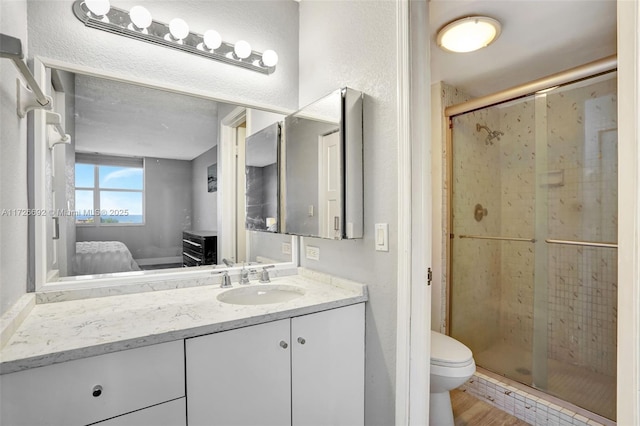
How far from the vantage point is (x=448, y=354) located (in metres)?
1.67

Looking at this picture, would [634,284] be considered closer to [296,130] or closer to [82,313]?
[296,130]

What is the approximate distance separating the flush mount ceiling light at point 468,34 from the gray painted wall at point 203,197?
1501mm

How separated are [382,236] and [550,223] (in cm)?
182

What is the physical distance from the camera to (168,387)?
981 mm

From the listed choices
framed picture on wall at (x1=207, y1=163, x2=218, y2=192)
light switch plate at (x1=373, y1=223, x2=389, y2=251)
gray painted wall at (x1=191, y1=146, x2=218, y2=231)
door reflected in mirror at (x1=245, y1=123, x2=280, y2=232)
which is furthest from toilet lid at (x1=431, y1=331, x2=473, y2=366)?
framed picture on wall at (x1=207, y1=163, x2=218, y2=192)

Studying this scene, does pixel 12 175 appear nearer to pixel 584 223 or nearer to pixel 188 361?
pixel 188 361

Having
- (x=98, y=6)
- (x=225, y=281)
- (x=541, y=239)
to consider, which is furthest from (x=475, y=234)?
(x=98, y=6)

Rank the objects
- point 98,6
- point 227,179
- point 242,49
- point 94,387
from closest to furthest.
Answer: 1. point 94,387
2. point 98,6
3. point 242,49
4. point 227,179

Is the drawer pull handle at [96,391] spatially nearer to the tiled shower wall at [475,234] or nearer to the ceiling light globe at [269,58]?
the ceiling light globe at [269,58]

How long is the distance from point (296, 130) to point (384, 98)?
0.54 metres

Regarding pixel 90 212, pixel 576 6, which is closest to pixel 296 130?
pixel 90 212

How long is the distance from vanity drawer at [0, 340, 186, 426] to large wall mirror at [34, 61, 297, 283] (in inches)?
22.7

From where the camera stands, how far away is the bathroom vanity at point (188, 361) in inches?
33.4

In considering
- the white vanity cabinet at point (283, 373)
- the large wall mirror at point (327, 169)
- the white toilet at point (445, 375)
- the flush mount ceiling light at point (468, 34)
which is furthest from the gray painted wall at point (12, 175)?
the flush mount ceiling light at point (468, 34)
